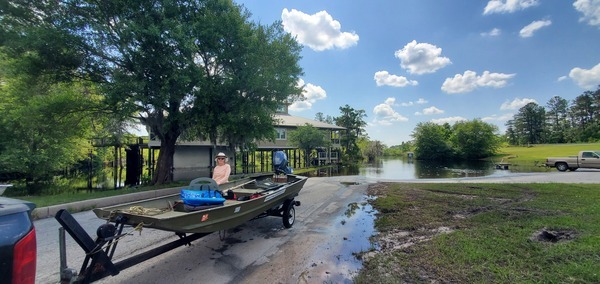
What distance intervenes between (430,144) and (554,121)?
4956 centimetres

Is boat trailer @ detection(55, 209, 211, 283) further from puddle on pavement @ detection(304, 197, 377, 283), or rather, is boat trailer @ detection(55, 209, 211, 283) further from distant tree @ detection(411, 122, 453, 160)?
distant tree @ detection(411, 122, 453, 160)

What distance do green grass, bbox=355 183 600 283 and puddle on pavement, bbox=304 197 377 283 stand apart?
0.88 feet

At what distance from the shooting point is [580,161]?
70.7ft

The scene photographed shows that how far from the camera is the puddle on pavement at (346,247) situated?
4172 millimetres

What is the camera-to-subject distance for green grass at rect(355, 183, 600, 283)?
12.4ft

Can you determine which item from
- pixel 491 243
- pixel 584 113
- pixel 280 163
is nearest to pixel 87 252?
pixel 280 163

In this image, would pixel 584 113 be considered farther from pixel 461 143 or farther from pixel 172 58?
pixel 172 58

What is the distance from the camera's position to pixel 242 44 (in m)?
12.2

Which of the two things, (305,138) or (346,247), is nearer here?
(346,247)

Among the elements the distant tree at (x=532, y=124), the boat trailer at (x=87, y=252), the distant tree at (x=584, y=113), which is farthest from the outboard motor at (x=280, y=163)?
the distant tree at (x=532, y=124)

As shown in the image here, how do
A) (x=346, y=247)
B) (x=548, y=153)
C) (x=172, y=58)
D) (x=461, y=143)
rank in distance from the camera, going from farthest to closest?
(x=461, y=143) < (x=548, y=153) < (x=172, y=58) < (x=346, y=247)

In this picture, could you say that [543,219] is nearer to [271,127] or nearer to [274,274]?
[274,274]

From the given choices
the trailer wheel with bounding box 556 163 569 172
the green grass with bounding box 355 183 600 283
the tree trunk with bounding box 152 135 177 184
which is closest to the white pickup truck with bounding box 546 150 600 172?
the trailer wheel with bounding box 556 163 569 172

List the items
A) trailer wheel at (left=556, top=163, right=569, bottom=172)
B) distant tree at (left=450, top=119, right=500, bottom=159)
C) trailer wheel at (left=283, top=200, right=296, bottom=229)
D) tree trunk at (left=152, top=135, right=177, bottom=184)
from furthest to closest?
1. distant tree at (left=450, top=119, right=500, bottom=159)
2. trailer wheel at (left=556, top=163, right=569, bottom=172)
3. tree trunk at (left=152, top=135, right=177, bottom=184)
4. trailer wheel at (left=283, top=200, right=296, bottom=229)
